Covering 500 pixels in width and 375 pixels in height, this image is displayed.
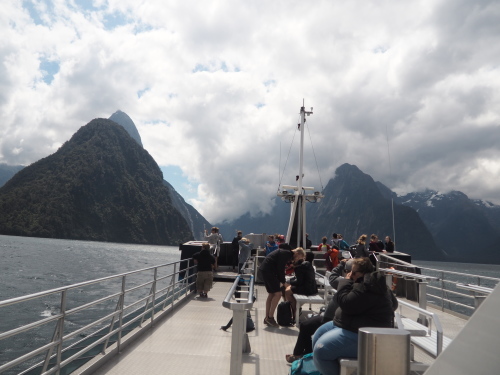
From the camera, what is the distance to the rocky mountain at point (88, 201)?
5517 inches

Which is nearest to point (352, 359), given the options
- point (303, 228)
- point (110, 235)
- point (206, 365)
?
point (206, 365)

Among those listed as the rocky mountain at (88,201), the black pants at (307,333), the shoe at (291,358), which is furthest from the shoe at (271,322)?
the rocky mountain at (88,201)

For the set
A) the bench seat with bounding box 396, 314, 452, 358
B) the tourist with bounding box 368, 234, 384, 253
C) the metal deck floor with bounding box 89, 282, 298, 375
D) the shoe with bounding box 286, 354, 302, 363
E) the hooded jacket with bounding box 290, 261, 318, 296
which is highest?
the tourist with bounding box 368, 234, 384, 253

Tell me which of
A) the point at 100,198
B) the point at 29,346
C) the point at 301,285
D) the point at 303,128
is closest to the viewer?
the point at 301,285

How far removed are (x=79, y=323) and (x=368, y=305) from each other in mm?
A: 11827

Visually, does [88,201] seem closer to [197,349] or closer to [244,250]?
[244,250]

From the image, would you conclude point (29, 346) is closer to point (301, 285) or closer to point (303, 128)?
point (301, 285)

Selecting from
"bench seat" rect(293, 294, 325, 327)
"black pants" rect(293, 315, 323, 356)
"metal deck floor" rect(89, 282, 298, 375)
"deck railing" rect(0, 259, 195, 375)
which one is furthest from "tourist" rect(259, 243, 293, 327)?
"black pants" rect(293, 315, 323, 356)

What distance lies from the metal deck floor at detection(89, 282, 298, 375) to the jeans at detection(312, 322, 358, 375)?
166cm

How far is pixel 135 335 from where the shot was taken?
6199 millimetres

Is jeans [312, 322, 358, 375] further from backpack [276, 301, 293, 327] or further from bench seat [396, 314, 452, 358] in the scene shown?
backpack [276, 301, 293, 327]

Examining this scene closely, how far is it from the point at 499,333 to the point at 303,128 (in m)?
18.5

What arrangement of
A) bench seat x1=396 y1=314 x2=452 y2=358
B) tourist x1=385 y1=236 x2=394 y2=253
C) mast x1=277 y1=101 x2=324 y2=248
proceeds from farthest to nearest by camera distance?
mast x1=277 y1=101 x2=324 y2=248 < tourist x1=385 y1=236 x2=394 y2=253 < bench seat x1=396 y1=314 x2=452 y2=358

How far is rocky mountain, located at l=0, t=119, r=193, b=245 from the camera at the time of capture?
140 m
